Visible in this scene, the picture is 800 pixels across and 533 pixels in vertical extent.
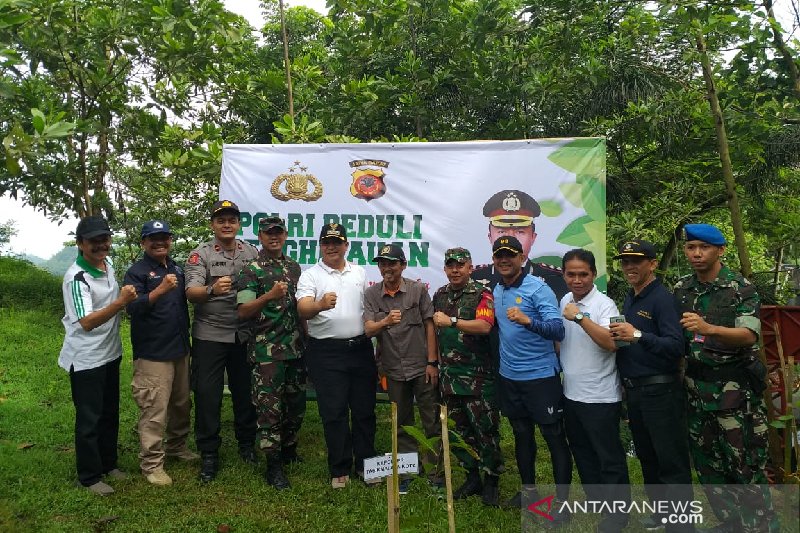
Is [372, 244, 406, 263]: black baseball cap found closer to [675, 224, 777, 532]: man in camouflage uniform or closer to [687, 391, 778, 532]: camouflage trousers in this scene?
[675, 224, 777, 532]: man in camouflage uniform

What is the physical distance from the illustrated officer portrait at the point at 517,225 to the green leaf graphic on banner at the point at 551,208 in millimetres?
43

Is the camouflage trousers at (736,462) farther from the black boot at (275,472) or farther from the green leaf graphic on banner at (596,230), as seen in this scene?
the black boot at (275,472)

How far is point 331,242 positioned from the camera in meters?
3.87

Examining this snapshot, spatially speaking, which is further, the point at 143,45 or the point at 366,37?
the point at 366,37

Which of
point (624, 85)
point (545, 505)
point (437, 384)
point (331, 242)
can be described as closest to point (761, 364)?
point (545, 505)

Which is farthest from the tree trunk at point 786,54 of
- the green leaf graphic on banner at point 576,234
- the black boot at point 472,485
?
the black boot at point 472,485

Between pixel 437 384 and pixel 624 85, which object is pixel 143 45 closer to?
pixel 437 384

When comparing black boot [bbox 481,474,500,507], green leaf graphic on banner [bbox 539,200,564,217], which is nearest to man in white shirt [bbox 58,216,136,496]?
black boot [bbox 481,474,500,507]

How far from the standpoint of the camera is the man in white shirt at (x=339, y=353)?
3842 mm

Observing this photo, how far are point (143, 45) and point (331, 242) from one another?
132 inches

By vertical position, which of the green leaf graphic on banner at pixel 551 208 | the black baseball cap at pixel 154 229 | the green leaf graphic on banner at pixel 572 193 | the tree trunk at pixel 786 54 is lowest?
the black baseball cap at pixel 154 229

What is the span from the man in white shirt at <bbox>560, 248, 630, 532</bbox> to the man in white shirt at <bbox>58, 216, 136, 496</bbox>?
2.65 meters

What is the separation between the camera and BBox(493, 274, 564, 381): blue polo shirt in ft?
11.0

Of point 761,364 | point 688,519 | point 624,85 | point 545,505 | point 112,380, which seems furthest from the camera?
point 624,85
